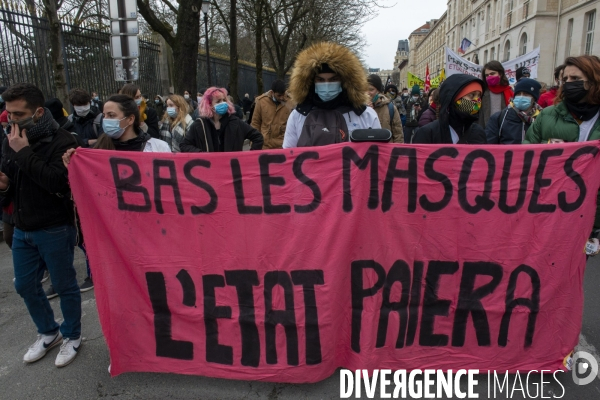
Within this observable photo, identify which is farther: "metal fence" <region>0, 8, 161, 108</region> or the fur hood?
"metal fence" <region>0, 8, 161, 108</region>

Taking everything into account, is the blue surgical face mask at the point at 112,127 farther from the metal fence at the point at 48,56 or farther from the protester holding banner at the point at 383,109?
the metal fence at the point at 48,56

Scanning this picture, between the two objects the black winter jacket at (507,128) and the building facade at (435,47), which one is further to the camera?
the building facade at (435,47)

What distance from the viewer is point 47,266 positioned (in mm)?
3021

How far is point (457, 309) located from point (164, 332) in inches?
70.5

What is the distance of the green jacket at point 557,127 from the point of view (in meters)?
3.15

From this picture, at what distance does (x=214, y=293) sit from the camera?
8.95 feet

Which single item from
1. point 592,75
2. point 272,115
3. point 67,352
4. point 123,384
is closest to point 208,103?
point 272,115

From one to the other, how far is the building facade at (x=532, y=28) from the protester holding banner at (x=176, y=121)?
72.8 feet

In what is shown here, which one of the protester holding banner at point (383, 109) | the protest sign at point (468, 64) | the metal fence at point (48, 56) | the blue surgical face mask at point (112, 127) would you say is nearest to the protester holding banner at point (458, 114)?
the blue surgical face mask at point (112, 127)

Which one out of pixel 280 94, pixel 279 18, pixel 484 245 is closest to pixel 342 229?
pixel 484 245

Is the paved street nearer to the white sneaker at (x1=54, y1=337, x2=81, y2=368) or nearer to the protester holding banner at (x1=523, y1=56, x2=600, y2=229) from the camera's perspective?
the white sneaker at (x1=54, y1=337, x2=81, y2=368)

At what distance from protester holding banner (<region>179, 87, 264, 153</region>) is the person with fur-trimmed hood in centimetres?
114

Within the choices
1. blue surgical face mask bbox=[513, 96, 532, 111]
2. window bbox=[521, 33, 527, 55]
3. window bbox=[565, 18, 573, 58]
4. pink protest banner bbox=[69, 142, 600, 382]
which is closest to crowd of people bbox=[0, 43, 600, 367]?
pink protest banner bbox=[69, 142, 600, 382]

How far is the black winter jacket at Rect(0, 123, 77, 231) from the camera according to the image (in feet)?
9.07
